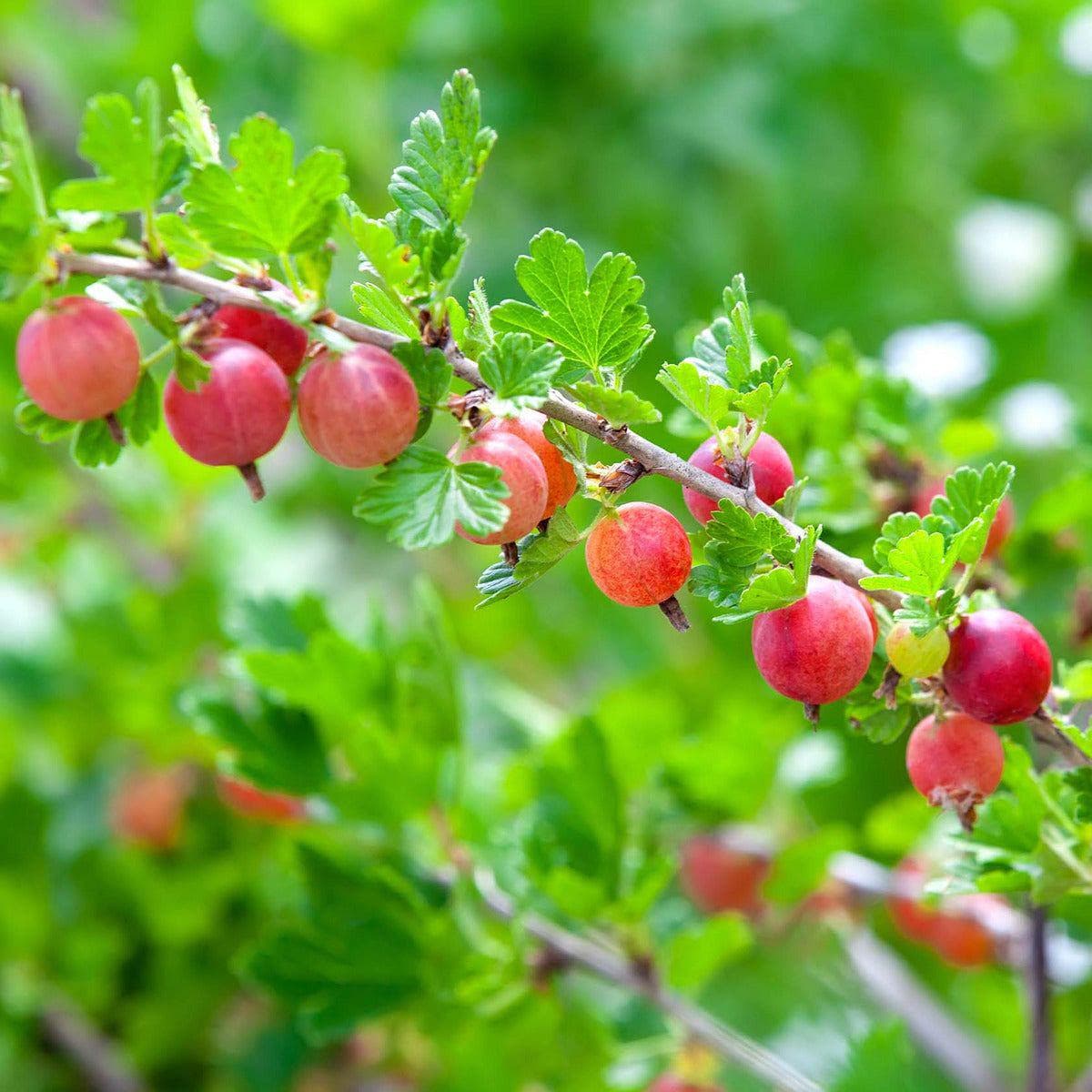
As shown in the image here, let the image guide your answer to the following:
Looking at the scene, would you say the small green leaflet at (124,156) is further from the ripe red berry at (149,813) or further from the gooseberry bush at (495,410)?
the ripe red berry at (149,813)

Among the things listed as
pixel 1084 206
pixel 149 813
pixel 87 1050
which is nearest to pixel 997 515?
pixel 149 813

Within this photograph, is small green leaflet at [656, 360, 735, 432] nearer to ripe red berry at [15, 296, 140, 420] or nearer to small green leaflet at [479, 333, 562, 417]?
small green leaflet at [479, 333, 562, 417]

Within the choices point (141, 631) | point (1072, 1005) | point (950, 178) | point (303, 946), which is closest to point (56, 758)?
point (141, 631)

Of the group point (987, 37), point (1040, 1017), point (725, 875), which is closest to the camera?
point (1040, 1017)

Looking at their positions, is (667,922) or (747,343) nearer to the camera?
(747,343)

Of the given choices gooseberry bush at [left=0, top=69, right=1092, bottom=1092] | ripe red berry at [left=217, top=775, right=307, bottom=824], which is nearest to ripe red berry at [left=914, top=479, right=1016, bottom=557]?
gooseberry bush at [left=0, top=69, right=1092, bottom=1092]

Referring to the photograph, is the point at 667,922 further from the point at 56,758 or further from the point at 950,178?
the point at 950,178

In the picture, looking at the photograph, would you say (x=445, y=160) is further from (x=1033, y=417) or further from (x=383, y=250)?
(x=1033, y=417)
